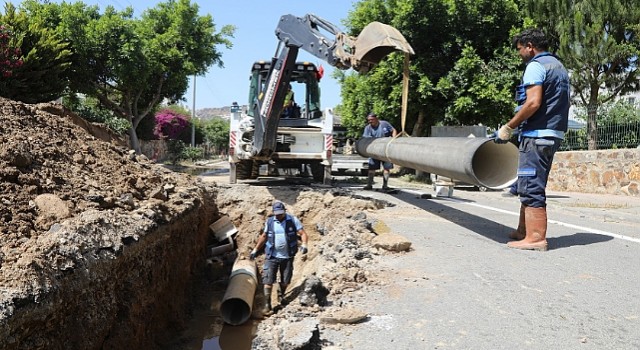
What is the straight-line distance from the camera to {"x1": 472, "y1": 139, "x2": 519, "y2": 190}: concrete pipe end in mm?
5155

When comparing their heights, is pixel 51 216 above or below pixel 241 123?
below

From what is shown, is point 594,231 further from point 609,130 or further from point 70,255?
point 609,130

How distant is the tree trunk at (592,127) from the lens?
13.2 meters

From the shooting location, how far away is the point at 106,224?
4500mm

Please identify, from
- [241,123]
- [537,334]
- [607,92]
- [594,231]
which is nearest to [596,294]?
[537,334]

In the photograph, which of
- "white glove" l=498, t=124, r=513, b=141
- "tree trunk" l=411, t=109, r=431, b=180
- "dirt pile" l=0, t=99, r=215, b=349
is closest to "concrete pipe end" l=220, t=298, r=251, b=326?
"dirt pile" l=0, t=99, r=215, b=349

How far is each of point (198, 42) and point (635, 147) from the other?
681 inches

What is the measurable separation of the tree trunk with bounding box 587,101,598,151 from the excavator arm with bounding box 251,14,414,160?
8543 mm

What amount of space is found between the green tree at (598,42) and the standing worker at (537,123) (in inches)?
504

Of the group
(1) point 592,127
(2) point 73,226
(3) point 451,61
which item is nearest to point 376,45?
(2) point 73,226

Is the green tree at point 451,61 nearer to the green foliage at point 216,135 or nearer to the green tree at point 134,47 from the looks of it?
the green tree at point 134,47

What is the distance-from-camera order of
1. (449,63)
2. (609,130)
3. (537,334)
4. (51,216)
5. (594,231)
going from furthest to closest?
(449,63), (609,130), (594,231), (51,216), (537,334)

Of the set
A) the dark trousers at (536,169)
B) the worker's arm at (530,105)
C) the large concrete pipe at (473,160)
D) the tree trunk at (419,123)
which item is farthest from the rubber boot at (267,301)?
the tree trunk at (419,123)

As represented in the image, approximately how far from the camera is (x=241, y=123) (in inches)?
429
